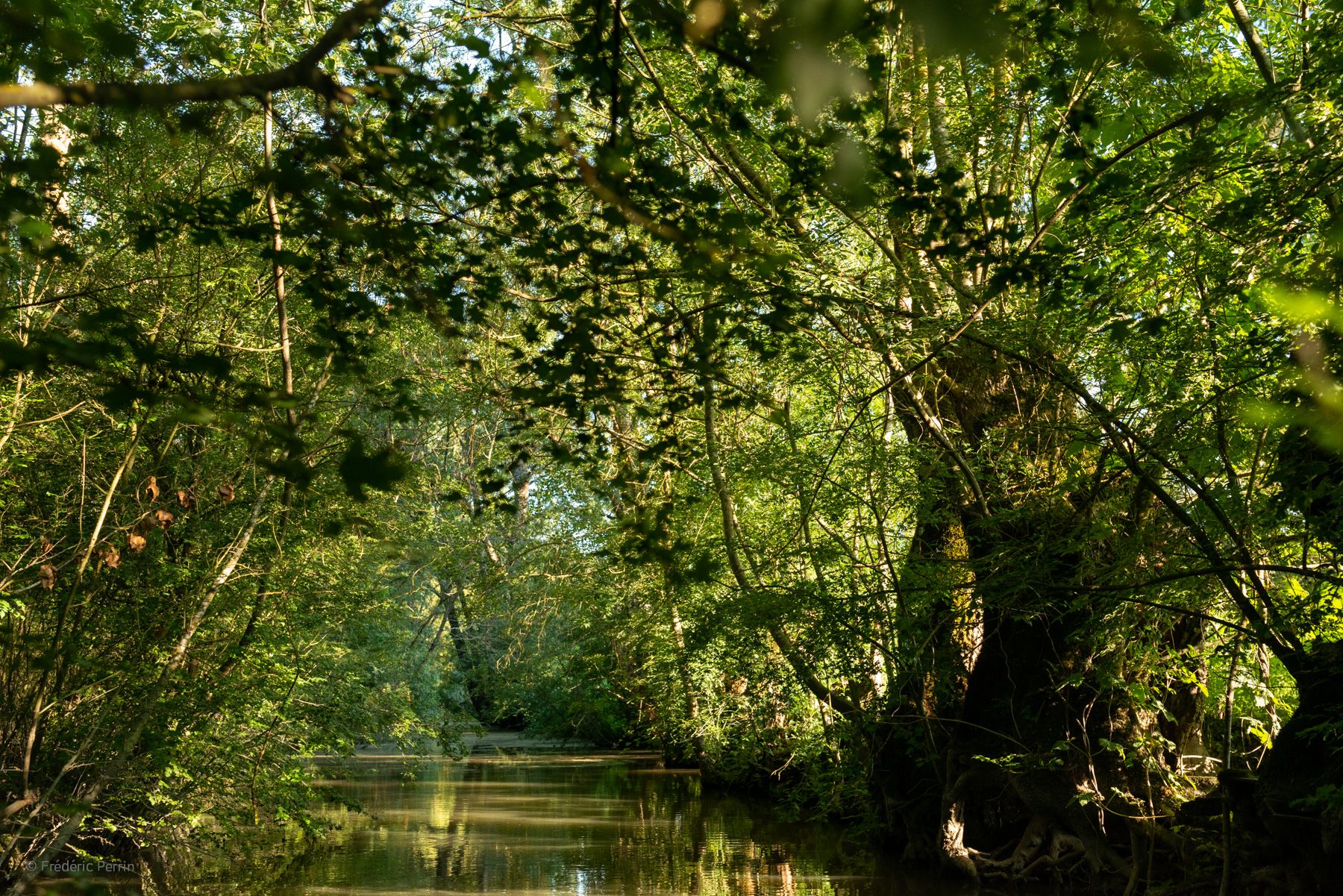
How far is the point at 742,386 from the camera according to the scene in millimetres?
9609

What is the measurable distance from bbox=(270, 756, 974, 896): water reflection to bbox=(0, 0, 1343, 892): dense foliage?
110 centimetres

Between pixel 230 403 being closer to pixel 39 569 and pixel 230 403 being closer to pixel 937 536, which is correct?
pixel 39 569

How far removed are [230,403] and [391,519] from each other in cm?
794

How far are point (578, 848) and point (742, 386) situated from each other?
613 cm

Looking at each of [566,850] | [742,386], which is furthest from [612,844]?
[742,386]

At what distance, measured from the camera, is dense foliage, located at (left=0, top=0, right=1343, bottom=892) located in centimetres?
395

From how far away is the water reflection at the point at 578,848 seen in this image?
1030 cm

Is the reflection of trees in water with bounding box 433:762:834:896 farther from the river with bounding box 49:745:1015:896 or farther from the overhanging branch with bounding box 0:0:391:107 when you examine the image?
the overhanging branch with bounding box 0:0:391:107

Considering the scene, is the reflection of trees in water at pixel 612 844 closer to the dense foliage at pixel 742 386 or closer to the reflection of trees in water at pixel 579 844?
the reflection of trees in water at pixel 579 844

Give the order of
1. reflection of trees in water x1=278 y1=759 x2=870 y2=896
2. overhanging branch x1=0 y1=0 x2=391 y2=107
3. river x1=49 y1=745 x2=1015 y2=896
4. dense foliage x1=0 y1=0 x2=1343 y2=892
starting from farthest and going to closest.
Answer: reflection of trees in water x1=278 y1=759 x2=870 y2=896 → river x1=49 y1=745 x2=1015 y2=896 → dense foliage x1=0 y1=0 x2=1343 y2=892 → overhanging branch x1=0 y1=0 x2=391 y2=107

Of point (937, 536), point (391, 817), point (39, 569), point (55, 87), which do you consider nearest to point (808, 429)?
point (937, 536)

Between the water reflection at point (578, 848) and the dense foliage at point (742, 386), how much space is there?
3.60ft

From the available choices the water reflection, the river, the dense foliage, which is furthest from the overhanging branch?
the water reflection

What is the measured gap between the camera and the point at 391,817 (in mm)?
15406
